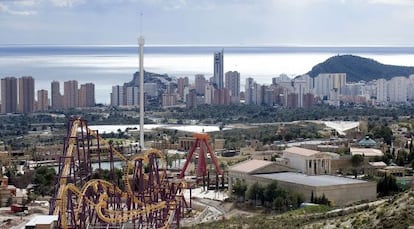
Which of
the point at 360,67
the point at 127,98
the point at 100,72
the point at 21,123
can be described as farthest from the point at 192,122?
the point at 100,72

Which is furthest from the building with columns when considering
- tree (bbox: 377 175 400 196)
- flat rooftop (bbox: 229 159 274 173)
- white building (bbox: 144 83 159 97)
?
white building (bbox: 144 83 159 97)

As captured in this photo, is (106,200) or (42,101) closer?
Answer: (106,200)

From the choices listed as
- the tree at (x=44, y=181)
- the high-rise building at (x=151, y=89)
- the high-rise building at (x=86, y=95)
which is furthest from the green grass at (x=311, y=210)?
the high-rise building at (x=151, y=89)

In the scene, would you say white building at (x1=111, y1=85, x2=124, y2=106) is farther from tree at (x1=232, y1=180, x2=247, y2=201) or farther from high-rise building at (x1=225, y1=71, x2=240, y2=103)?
tree at (x1=232, y1=180, x2=247, y2=201)

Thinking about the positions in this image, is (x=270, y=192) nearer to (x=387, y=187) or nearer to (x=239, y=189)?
(x=239, y=189)

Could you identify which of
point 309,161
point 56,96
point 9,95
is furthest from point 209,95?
point 309,161
